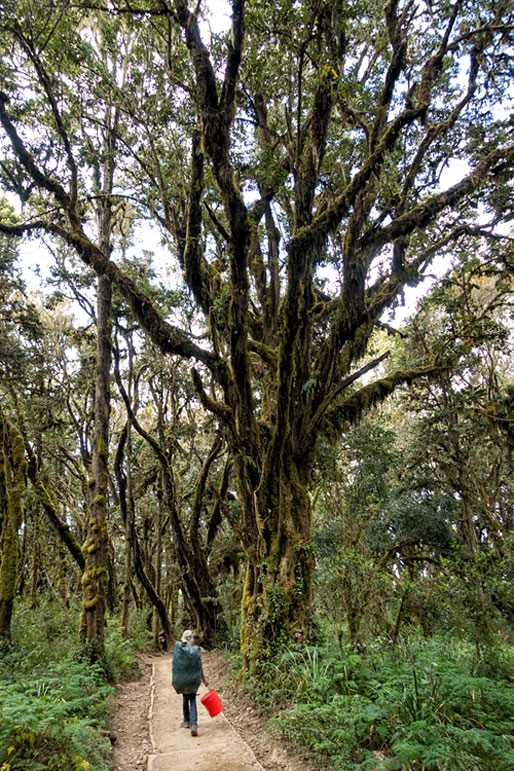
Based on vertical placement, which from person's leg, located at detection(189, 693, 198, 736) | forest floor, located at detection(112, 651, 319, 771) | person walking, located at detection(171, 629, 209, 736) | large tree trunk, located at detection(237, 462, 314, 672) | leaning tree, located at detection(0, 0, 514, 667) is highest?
leaning tree, located at detection(0, 0, 514, 667)

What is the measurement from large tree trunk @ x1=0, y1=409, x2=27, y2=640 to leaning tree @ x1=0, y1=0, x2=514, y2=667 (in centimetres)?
320

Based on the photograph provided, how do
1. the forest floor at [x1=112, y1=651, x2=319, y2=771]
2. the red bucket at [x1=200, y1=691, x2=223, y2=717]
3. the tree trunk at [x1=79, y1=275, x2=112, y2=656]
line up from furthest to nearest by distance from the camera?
the tree trunk at [x1=79, y1=275, x2=112, y2=656], the red bucket at [x1=200, y1=691, x2=223, y2=717], the forest floor at [x1=112, y1=651, x2=319, y2=771]

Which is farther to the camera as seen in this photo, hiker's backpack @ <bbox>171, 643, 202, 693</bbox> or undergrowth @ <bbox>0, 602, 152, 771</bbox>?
hiker's backpack @ <bbox>171, 643, 202, 693</bbox>

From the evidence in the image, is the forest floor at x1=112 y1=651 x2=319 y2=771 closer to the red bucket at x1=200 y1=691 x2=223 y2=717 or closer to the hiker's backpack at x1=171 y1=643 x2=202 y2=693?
the red bucket at x1=200 y1=691 x2=223 y2=717

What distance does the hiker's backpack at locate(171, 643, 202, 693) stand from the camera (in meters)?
5.60

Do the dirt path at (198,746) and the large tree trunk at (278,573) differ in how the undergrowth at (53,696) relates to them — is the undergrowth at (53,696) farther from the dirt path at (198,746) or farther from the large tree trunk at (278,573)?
the large tree trunk at (278,573)

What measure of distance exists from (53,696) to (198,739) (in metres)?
1.80

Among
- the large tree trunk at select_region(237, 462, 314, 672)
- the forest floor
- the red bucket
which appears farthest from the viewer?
the large tree trunk at select_region(237, 462, 314, 672)

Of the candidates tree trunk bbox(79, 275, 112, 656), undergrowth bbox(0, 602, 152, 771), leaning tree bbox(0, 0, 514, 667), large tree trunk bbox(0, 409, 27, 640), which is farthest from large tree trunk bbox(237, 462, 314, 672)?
large tree trunk bbox(0, 409, 27, 640)

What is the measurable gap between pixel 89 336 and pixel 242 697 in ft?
28.6

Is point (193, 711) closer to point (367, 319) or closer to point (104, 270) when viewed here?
point (367, 319)

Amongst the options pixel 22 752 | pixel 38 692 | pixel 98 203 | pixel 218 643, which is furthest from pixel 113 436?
pixel 22 752

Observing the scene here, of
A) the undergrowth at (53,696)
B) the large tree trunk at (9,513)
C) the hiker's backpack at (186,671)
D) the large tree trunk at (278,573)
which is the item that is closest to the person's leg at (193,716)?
the hiker's backpack at (186,671)

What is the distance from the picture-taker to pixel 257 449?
8062 millimetres
